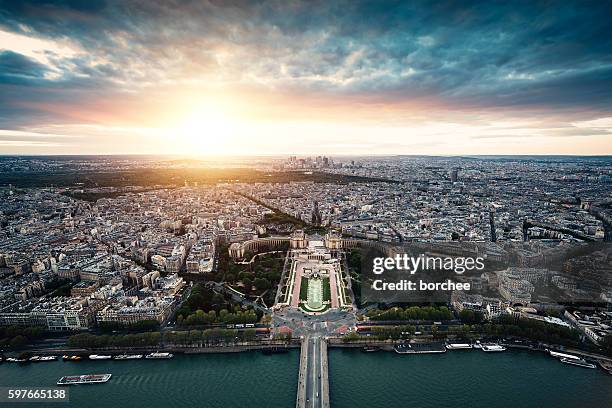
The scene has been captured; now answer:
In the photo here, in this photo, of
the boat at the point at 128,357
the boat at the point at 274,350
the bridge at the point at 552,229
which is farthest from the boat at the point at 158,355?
the bridge at the point at 552,229

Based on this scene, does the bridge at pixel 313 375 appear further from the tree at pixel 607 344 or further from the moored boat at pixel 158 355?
the tree at pixel 607 344

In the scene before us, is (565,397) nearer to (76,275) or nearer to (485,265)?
(485,265)

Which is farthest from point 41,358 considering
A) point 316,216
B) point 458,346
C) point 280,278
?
point 316,216

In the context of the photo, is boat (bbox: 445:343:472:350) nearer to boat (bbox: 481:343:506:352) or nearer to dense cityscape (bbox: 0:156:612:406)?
dense cityscape (bbox: 0:156:612:406)

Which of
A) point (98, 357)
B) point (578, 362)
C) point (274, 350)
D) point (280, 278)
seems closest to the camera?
point (578, 362)

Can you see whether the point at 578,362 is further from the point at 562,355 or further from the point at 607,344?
the point at 607,344

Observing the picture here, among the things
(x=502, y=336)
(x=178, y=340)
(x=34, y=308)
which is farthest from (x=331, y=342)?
(x=34, y=308)

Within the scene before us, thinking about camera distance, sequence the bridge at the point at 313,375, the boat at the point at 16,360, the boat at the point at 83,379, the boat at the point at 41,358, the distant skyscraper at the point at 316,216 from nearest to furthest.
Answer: the bridge at the point at 313,375 < the boat at the point at 83,379 < the boat at the point at 16,360 < the boat at the point at 41,358 < the distant skyscraper at the point at 316,216

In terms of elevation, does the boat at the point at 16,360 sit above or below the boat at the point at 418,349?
below
